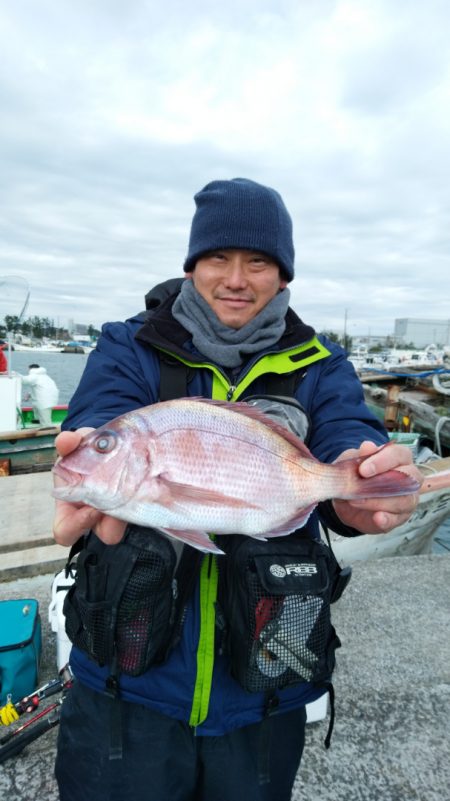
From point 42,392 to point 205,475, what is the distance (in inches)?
483

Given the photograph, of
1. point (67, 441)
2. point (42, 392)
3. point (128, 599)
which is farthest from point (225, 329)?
point (42, 392)

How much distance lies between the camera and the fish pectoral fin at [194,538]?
5.32 ft

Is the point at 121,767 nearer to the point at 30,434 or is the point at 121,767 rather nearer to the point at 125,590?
the point at 125,590

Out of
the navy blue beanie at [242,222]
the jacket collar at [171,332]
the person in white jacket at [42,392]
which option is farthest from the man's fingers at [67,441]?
the person in white jacket at [42,392]

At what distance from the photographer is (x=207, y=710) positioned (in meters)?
1.84

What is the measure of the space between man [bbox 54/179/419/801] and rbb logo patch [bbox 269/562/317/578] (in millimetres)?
279

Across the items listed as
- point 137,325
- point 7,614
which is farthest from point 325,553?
point 7,614

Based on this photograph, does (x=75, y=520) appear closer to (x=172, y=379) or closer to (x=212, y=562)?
(x=212, y=562)

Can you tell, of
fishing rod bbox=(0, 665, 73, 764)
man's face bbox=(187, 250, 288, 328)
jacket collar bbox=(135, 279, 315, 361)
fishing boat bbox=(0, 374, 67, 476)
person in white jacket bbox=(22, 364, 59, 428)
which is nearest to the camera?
jacket collar bbox=(135, 279, 315, 361)

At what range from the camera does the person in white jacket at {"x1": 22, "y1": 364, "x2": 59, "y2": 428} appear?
12.8 meters

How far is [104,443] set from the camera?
1692 millimetres

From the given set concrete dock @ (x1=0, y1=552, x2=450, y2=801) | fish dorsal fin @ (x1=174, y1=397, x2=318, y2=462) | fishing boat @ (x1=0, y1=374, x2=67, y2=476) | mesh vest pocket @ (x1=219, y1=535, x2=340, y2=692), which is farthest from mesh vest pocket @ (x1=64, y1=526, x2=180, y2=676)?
fishing boat @ (x1=0, y1=374, x2=67, y2=476)

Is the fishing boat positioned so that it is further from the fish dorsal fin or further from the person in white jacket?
the fish dorsal fin

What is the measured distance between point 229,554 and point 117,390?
84cm
